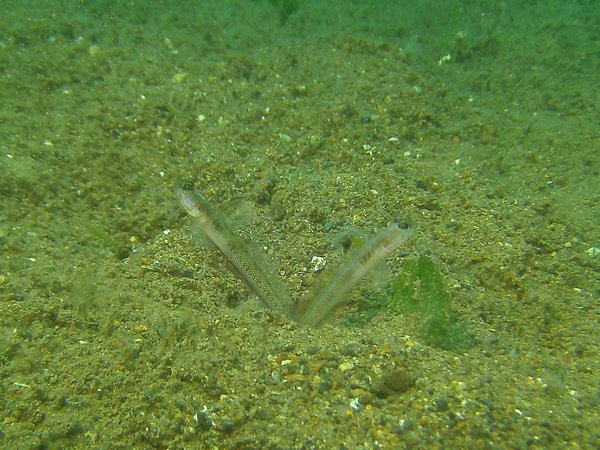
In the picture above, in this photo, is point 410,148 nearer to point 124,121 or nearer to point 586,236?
point 586,236

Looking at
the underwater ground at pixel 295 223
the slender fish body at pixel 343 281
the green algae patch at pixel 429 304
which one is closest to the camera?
the underwater ground at pixel 295 223

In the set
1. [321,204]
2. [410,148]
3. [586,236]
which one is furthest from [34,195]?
[586,236]

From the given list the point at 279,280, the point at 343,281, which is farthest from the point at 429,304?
the point at 279,280

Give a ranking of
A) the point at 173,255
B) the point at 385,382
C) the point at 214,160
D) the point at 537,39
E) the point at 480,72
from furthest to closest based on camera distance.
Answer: the point at 537,39 → the point at 480,72 → the point at 214,160 → the point at 173,255 → the point at 385,382

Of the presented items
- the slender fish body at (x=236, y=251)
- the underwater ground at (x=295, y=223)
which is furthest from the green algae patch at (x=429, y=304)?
the slender fish body at (x=236, y=251)

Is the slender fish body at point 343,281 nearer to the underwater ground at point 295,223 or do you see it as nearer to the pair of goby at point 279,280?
the pair of goby at point 279,280
